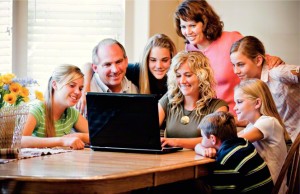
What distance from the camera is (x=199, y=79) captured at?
2744mm

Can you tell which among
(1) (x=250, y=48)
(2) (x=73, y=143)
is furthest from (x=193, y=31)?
(2) (x=73, y=143)

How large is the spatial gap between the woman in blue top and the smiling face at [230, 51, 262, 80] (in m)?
0.82

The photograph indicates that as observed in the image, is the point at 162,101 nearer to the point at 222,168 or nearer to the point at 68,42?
the point at 222,168

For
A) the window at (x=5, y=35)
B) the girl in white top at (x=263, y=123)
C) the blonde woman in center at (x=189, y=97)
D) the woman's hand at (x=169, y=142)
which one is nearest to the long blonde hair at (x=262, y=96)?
the girl in white top at (x=263, y=123)

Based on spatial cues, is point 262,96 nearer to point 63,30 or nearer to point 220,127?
point 220,127

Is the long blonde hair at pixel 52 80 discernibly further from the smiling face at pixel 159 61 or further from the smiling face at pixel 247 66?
the smiling face at pixel 247 66

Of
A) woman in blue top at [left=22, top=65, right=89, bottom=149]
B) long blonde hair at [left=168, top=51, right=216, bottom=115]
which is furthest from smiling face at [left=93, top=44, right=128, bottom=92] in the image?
long blonde hair at [left=168, top=51, right=216, bottom=115]

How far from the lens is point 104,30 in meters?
3.93

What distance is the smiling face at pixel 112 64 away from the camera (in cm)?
317

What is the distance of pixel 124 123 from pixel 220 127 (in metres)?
0.39

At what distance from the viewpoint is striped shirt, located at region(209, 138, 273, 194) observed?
225cm

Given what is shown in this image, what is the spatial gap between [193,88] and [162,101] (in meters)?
0.22

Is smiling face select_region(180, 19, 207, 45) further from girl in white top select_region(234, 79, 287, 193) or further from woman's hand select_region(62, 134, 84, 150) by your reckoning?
woman's hand select_region(62, 134, 84, 150)

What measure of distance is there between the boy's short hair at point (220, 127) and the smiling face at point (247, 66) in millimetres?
664
